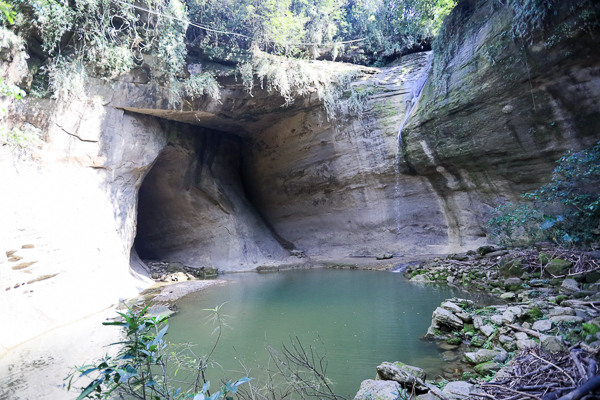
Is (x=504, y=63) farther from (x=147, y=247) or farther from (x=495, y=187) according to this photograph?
(x=147, y=247)

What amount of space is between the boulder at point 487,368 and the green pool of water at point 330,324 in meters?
0.35

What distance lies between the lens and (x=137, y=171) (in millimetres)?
9508

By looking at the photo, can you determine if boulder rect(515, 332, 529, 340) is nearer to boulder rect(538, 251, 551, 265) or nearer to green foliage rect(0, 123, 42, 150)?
boulder rect(538, 251, 551, 265)

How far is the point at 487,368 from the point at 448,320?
120cm

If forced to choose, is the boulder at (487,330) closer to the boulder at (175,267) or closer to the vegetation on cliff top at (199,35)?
the vegetation on cliff top at (199,35)

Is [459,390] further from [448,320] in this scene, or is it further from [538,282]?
[538,282]

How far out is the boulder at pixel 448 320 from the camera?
3.87 metres

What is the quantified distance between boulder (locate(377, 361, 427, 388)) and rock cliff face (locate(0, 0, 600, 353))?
473 centimetres

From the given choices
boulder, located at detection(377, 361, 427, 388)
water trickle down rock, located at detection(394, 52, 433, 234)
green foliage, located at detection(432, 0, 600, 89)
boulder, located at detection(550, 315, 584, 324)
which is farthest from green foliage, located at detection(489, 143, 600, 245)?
boulder, located at detection(377, 361, 427, 388)

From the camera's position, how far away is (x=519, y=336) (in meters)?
3.12

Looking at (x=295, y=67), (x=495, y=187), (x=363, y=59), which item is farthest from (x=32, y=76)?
(x=495, y=187)

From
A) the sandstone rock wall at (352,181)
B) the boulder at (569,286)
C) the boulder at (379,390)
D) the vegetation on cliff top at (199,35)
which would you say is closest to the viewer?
the boulder at (379,390)

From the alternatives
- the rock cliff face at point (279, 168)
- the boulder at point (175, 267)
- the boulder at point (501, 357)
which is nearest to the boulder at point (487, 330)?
the boulder at point (501, 357)

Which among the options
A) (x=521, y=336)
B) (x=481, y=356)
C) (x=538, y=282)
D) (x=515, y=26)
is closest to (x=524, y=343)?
(x=521, y=336)
